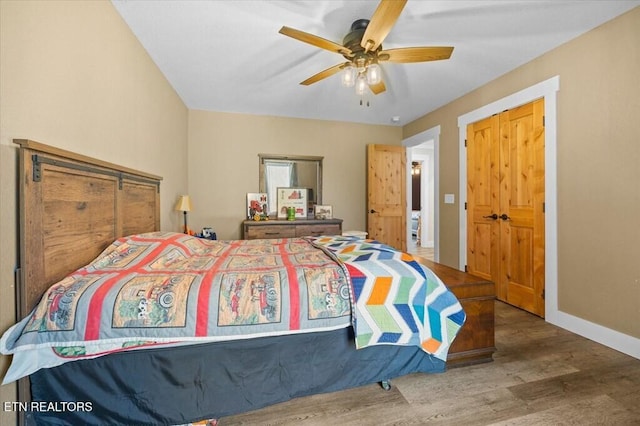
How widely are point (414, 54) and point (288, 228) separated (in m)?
2.59

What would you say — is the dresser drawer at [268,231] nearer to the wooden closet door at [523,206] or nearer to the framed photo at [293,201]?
the framed photo at [293,201]

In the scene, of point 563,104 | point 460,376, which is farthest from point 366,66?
point 460,376

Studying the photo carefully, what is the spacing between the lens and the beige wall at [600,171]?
1930 mm

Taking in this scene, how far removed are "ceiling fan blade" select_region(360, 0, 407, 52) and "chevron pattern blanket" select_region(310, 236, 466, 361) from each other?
1452 millimetres

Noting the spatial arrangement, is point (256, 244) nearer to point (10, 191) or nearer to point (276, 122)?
point (10, 191)

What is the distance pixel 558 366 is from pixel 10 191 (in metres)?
3.23

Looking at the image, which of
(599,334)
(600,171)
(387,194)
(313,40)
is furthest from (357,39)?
(599,334)

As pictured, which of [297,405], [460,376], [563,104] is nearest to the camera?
[297,405]

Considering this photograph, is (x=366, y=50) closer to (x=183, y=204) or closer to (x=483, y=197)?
(x=483, y=197)

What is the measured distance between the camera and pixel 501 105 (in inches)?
114

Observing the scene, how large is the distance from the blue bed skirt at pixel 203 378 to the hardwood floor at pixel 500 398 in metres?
0.10

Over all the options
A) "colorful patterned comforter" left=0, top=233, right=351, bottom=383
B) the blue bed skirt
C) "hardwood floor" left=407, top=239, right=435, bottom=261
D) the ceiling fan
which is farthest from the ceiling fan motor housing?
"hardwood floor" left=407, top=239, right=435, bottom=261

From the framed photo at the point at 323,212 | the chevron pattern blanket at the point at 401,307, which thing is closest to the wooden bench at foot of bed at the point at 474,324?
the chevron pattern blanket at the point at 401,307

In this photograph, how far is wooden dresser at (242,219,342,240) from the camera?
12.1 feet
